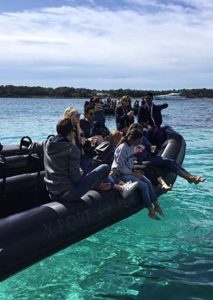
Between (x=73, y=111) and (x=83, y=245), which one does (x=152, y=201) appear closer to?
(x=83, y=245)

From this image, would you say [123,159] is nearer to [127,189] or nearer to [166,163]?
[127,189]

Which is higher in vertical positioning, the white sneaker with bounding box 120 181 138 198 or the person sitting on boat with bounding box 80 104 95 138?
the person sitting on boat with bounding box 80 104 95 138

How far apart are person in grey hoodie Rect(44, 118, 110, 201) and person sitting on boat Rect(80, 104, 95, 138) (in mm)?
1861

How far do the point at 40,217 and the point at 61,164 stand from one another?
0.55 meters

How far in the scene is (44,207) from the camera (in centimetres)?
451

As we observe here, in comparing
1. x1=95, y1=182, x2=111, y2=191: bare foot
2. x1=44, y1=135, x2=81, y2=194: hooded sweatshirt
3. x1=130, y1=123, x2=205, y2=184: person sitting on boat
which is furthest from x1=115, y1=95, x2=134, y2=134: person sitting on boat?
x1=44, y1=135, x2=81, y2=194: hooded sweatshirt

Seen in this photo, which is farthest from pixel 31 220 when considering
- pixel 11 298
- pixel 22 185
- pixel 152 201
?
pixel 152 201

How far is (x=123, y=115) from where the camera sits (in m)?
7.63

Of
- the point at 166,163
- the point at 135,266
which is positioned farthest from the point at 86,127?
the point at 135,266

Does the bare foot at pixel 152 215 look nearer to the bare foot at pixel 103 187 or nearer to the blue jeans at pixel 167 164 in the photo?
the bare foot at pixel 103 187

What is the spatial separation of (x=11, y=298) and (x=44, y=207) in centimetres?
90

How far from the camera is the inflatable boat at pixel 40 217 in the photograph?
13.3 feet

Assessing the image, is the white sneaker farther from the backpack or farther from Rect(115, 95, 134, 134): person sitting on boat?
Rect(115, 95, 134, 134): person sitting on boat

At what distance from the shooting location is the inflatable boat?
405cm
